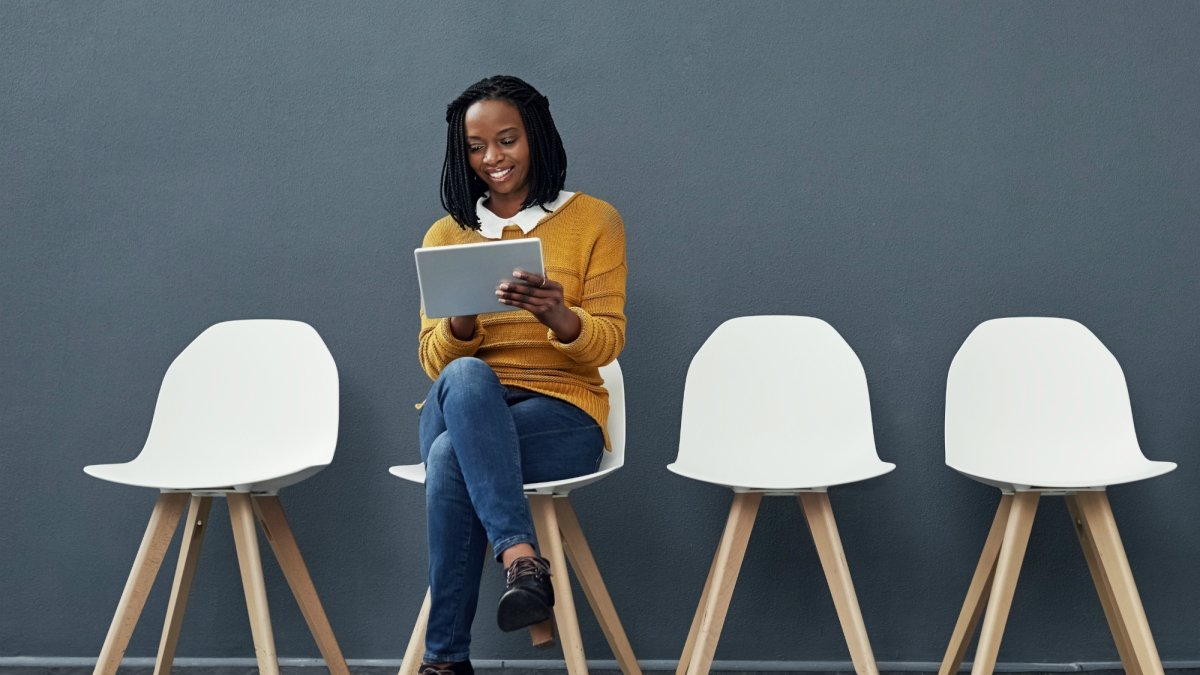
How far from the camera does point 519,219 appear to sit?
1.88 m

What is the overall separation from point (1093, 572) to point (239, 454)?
1.64 m

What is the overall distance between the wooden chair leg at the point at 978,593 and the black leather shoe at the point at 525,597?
913 millimetres

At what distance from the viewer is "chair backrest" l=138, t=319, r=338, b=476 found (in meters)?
2.03

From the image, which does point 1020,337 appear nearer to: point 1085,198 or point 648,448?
point 1085,198

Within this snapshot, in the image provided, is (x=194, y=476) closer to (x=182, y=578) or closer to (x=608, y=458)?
(x=182, y=578)

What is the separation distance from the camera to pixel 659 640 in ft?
7.34

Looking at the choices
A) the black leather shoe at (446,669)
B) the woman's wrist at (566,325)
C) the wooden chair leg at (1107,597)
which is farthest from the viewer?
the wooden chair leg at (1107,597)

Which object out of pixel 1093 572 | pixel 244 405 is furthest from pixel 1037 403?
pixel 244 405

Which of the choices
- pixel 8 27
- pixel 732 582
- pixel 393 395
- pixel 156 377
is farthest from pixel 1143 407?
pixel 8 27

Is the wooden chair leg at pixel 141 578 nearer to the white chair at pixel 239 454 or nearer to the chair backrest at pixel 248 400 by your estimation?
the white chair at pixel 239 454

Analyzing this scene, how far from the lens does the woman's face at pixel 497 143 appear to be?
183 cm

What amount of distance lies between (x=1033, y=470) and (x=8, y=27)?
7.75 ft

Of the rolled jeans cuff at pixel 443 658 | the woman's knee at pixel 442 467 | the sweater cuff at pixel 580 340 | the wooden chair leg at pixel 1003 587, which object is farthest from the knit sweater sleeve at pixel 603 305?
the wooden chair leg at pixel 1003 587

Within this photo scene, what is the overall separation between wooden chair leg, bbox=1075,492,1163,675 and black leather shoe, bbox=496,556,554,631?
0.97 metres
